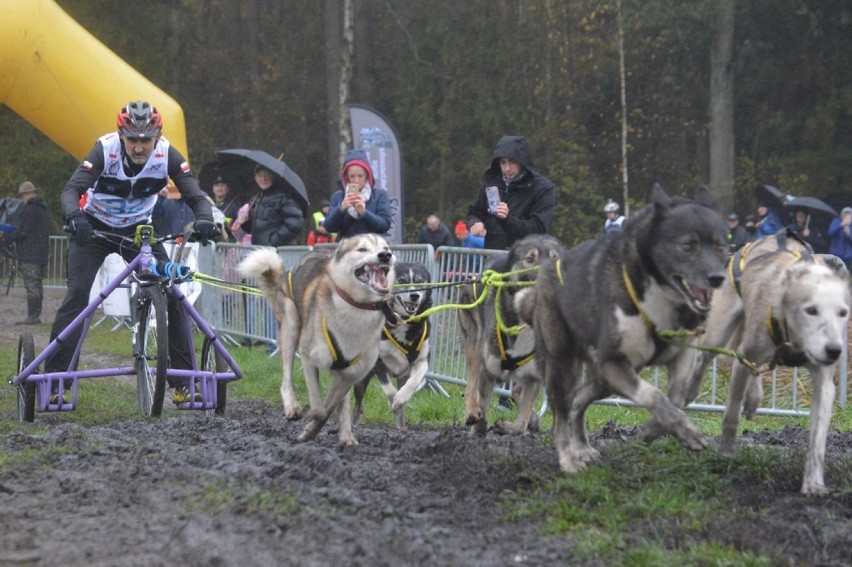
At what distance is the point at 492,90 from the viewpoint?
33.2 metres

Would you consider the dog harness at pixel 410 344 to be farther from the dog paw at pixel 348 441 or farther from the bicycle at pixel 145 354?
the dog paw at pixel 348 441

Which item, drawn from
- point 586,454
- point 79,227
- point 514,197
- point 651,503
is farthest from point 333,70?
point 651,503

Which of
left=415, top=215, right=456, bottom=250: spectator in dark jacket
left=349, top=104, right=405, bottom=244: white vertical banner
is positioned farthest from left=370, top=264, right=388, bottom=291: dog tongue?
left=415, top=215, right=456, bottom=250: spectator in dark jacket

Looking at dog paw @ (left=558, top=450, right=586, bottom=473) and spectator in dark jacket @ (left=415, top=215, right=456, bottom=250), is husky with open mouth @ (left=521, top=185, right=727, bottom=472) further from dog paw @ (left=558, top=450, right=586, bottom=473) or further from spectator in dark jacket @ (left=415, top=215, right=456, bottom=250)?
spectator in dark jacket @ (left=415, top=215, right=456, bottom=250)

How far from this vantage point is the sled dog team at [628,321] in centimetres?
506

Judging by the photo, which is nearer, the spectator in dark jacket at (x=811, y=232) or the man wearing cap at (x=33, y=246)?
the man wearing cap at (x=33, y=246)

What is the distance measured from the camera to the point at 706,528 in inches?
173

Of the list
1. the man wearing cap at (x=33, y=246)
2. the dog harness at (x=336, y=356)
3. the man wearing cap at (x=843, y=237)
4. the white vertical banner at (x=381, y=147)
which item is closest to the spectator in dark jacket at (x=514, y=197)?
the dog harness at (x=336, y=356)

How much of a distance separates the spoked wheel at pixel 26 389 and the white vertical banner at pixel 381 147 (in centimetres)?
1023

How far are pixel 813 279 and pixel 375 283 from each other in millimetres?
2707

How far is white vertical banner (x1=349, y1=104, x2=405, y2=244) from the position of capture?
18.1 m

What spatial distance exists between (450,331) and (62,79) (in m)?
7.44

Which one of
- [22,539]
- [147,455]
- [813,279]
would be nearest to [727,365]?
[813,279]

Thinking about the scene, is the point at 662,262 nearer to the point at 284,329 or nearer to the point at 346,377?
the point at 346,377
